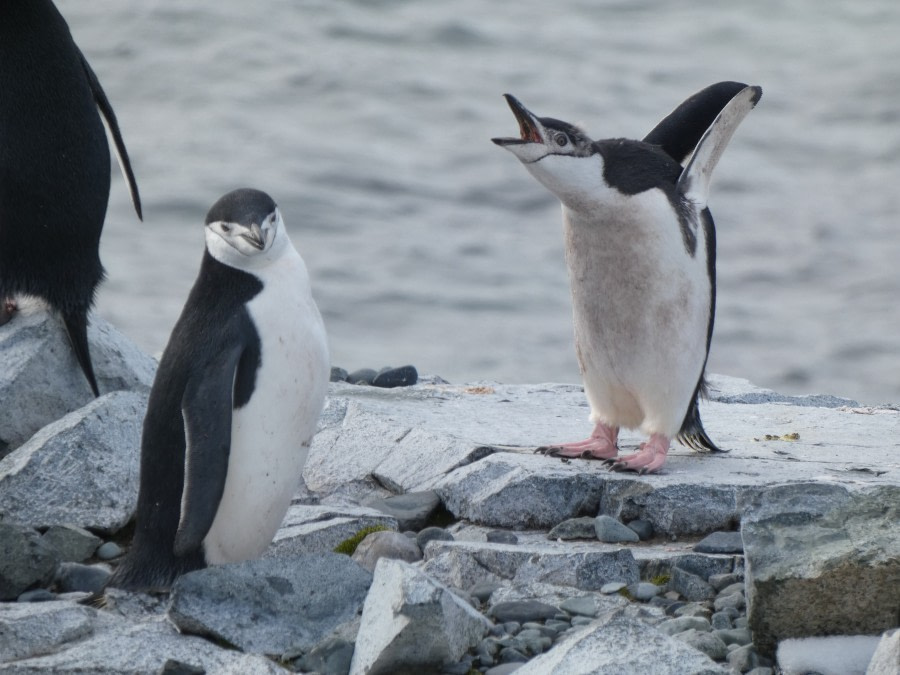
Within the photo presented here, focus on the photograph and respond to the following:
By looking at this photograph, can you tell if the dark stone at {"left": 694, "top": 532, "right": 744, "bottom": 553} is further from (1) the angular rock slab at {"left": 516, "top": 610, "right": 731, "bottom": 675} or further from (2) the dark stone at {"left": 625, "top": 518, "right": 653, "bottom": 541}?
(1) the angular rock slab at {"left": 516, "top": 610, "right": 731, "bottom": 675}

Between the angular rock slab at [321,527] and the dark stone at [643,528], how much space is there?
0.70 meters

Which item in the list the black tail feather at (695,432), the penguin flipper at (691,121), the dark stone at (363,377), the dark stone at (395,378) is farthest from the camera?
the dark stone at (363,377)

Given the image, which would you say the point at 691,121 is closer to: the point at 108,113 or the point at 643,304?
the point at 643,304

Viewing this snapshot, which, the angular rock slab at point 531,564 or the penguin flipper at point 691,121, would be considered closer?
the angular rock slab at point 531,564

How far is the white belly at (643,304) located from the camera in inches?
163

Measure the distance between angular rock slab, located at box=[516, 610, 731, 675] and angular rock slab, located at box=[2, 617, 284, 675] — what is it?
609 millimetres

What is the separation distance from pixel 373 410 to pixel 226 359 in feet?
5.20

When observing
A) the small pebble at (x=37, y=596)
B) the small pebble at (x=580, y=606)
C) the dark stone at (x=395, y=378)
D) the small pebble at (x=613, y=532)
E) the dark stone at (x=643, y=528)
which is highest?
the small pebble at (x=580, y=606)

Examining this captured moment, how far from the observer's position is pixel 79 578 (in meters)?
3.51

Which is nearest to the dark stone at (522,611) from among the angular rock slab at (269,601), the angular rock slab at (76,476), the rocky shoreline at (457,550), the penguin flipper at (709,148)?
the rocky shoreline at (457,550)

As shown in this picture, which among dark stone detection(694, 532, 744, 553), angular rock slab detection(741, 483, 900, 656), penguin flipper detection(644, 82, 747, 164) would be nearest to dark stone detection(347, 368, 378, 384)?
penguin flipper detection(644, 82, 747, 164)

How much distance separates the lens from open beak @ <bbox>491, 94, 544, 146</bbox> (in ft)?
12.9

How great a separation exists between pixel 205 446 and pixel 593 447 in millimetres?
1544

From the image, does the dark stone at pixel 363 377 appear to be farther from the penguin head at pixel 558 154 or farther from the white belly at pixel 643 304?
the penguin head at pixel 558 154
